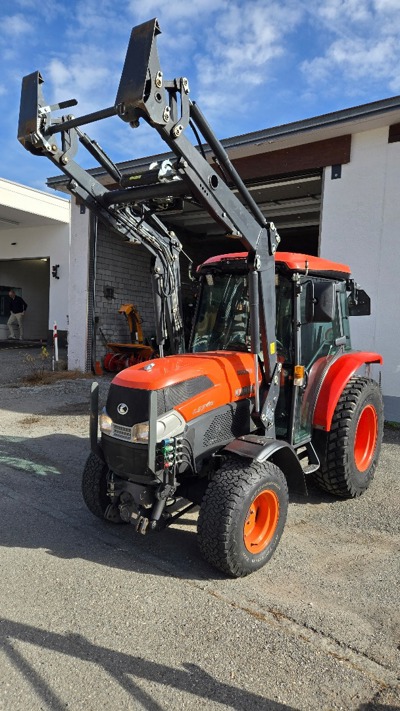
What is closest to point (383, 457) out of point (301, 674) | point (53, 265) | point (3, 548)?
point (301, 674)

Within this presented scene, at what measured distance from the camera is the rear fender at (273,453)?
10.5 feet

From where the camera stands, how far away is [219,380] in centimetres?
351

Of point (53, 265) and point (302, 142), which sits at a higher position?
point (302, 142)

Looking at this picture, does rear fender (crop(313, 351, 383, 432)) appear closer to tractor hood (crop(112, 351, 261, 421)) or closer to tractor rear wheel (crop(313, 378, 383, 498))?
tractor rear wheel (crop(313, 378, 383, 498))

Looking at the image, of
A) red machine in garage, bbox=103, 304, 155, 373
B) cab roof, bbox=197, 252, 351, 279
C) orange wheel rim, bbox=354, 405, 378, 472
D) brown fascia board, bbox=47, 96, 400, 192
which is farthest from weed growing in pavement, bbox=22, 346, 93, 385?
orange wheel rim, bbox=354, 405, 378, 472

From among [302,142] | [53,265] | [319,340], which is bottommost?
[319,340]

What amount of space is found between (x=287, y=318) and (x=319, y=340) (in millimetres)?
541

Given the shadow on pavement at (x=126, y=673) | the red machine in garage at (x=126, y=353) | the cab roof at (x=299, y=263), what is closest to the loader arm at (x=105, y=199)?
the cab roof at (x=299, y=263)

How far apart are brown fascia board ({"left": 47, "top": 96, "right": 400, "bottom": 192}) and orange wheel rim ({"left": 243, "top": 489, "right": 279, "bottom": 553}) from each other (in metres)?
5.76

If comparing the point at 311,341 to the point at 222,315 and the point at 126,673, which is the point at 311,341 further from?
the point at 126,673

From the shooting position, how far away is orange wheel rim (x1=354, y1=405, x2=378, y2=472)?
4.74 meters

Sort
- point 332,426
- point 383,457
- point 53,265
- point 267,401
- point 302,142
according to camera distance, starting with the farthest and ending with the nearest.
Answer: point 53,265
point 302,142
point 383,457
point 332,426
point 267,401

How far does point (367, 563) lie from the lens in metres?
3.36

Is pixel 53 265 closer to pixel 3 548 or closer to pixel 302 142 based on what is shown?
pixel 302 142
